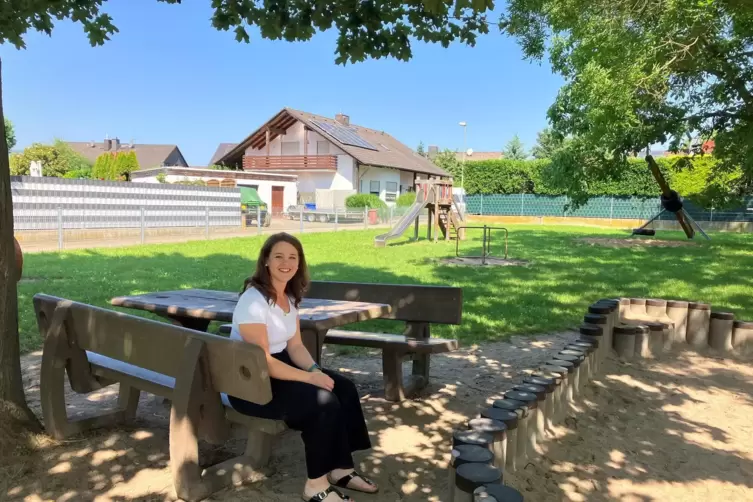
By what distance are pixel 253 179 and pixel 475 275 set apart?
26.2 metres

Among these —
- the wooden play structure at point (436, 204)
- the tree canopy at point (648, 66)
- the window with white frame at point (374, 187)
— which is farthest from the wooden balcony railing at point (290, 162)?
the tree canopy at point (648, 66)

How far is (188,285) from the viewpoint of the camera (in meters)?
8.55

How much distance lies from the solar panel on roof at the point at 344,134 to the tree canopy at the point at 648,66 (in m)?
25.9

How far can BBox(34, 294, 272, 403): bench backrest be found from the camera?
2400 millimetres

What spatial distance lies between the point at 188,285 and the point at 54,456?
220 inches

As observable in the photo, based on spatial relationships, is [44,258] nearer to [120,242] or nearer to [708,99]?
[120,242]

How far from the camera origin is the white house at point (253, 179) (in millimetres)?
29750

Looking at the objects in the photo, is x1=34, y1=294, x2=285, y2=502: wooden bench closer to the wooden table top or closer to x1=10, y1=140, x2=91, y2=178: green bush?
the wooden table top

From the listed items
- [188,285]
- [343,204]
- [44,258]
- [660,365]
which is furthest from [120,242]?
[343,204]

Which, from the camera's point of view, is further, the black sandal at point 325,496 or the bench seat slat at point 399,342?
the bench seat slat at point 399,342

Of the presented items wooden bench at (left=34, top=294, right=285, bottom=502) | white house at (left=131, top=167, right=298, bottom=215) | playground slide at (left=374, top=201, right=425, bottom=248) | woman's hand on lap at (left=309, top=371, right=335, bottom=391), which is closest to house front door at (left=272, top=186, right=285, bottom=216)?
white house at (left=131, top=167, right=298, bottom=215)

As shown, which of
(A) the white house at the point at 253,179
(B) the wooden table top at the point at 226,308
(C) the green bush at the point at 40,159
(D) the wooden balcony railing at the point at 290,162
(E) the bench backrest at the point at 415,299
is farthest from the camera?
(D) the wooden balcony railing at the point at 290,162

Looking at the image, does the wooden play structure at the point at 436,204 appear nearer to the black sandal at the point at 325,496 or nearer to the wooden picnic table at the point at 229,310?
the wooden picnic table at the point at 229,310

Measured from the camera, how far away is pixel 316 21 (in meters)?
4.43
